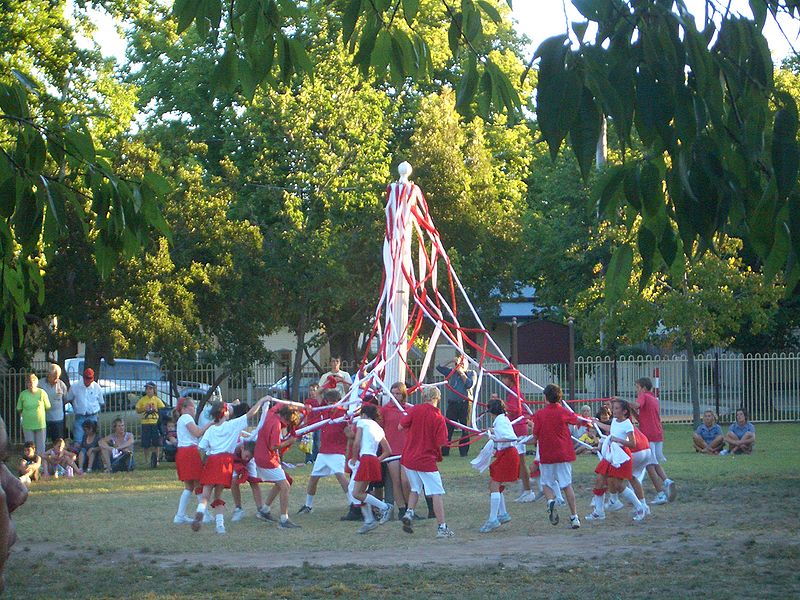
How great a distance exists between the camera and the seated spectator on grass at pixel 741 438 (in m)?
20.2

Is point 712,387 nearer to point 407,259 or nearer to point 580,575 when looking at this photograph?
point 407,259

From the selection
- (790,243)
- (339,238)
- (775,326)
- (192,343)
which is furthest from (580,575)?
(775,326)

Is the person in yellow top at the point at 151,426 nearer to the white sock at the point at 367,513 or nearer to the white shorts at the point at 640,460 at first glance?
the white sock at the point at 367,513

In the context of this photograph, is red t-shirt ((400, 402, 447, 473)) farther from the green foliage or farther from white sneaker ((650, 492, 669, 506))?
the green foliage

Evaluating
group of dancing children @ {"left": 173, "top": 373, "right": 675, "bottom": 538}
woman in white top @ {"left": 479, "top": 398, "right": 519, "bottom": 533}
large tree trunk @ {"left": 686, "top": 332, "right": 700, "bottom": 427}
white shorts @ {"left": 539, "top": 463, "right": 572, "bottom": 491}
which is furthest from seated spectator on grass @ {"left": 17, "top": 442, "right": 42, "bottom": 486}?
large tree trunk @ {"left": 686, "top": 332, "right": 700, "bottom": 427}

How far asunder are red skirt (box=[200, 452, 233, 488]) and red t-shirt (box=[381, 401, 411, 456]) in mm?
1844

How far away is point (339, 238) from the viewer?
27.9 metres

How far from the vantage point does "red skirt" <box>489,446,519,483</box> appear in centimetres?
1148

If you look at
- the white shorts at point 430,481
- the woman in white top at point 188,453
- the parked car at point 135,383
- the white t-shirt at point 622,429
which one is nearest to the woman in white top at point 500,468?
the white shorts at point 430,481

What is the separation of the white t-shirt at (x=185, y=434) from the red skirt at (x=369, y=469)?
67.9 inches

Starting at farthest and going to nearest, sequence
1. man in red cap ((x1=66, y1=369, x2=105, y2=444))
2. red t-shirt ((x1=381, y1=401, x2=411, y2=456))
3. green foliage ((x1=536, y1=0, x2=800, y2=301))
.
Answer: man in red cap ((x1=66, y1=369, x2=105, y2=444)) → red t-shirt ((x1=381, y1=401, x2=411, y2=456)) → green foliage ((x1=536, y1=0, x2=800, y2=301))

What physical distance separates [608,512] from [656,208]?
9.65 meters

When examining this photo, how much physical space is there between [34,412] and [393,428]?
7.80m

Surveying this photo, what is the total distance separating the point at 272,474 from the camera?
40.2 ft
